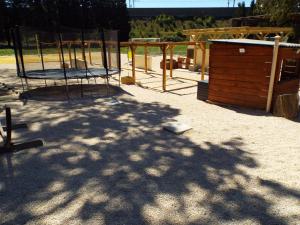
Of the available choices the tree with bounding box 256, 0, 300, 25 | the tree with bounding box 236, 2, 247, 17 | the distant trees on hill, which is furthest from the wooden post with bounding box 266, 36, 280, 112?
the tree with bounding box 236, 2, 247, 17

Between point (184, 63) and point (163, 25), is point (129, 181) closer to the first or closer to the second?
point (184, 63)

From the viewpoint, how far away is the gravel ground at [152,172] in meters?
3.13

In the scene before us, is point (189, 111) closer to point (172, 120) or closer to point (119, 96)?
point (172, 120)

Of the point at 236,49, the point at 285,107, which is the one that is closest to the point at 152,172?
the point at 285,107

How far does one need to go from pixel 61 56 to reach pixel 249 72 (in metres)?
9.97

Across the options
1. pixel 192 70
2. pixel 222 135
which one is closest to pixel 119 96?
pixel 222 135

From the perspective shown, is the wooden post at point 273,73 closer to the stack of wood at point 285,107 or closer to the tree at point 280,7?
the stack of wood at point 285,107

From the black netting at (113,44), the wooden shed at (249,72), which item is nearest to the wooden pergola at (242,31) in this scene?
the wooden shed at (249,72)

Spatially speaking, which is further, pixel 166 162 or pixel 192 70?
pixel 192 70

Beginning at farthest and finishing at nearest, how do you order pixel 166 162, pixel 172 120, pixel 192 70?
pixel 192 70 → pixel 172 120 → pixel 166 162

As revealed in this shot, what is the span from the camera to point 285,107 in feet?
23.1

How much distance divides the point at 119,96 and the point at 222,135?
4.76 meters

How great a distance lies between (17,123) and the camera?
249 inches

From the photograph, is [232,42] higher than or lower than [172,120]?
higher
